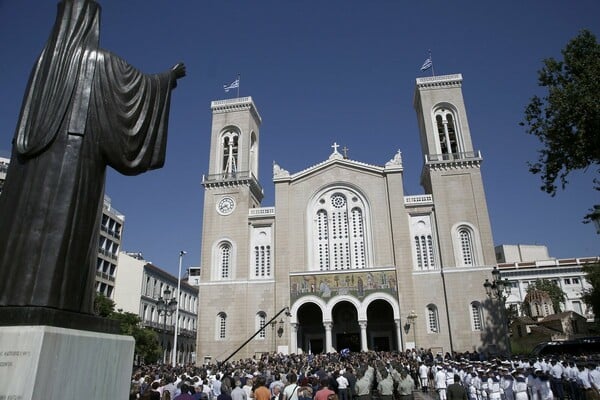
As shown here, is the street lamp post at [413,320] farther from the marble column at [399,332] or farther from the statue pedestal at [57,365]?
the statue pedestal at [57,365]

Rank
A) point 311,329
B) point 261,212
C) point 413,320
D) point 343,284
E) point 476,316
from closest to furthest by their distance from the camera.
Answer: point 476,316 → point 413,320 → point 343,284 → point 311,329 → point 261,212

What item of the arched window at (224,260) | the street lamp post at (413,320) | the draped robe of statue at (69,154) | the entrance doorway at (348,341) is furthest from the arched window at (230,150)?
the draped robe of statue at (69,154)

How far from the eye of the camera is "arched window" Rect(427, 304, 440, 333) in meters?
32.1

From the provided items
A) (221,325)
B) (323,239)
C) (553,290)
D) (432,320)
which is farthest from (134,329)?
(553,290)

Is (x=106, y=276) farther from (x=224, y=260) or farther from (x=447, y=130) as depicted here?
(x=447, y=130)

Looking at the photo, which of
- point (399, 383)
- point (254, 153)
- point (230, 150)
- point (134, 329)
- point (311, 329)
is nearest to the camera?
point (399, 383)

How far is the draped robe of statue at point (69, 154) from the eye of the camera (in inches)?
148

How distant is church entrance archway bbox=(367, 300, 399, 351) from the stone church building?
0.08 m

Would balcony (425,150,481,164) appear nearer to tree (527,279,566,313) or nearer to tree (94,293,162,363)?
tree (94,293,162,363)

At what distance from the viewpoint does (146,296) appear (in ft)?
157

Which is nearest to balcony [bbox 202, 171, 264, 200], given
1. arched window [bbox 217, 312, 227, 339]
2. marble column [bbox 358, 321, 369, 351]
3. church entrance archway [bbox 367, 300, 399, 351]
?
arched window [bbox 217, 312, 227, 339]

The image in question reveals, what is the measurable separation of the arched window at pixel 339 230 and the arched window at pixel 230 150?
936 centimetres

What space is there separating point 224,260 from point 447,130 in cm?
2304

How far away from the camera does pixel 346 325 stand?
35.9m
